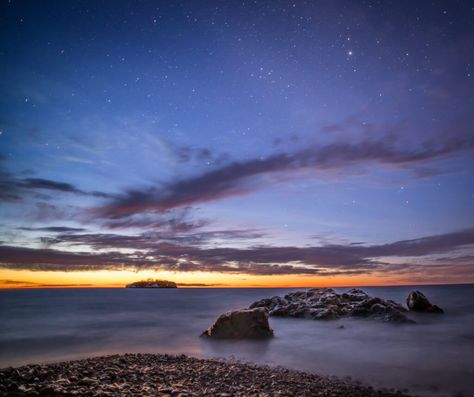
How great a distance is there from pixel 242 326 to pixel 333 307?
16.5 metres

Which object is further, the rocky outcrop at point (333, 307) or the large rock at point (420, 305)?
the large rock at point (420, 305)

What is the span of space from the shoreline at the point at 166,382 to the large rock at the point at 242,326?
27.0 feet

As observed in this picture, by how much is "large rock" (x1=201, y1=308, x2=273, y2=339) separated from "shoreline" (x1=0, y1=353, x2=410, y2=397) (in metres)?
8.22

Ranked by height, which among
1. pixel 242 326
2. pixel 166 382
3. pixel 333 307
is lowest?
pixel 333 307

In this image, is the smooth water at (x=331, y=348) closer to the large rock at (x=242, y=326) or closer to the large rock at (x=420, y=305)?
the large rock at (x=242, y=326)

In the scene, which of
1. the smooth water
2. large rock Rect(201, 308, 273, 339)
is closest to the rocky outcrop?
the smooth water

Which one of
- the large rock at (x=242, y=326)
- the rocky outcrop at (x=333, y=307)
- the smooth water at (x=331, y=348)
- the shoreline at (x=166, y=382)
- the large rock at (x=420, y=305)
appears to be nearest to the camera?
the shoreline at (x=166, y=382)

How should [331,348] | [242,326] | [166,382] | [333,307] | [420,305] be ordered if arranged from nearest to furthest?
[166,382]
[331,348]
[242,326]
[333,307]
[420,305]

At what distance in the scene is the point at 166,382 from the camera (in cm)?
1077

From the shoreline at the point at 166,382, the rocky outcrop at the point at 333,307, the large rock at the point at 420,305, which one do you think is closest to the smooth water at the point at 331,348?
the rocky outcrop at the point at 333,307

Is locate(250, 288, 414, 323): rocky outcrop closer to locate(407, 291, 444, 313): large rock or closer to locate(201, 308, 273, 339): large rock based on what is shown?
locate(407, 291, 444, 313): large rock

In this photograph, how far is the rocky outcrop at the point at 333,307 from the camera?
3303cm

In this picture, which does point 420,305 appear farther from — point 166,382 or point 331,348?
point 166,382

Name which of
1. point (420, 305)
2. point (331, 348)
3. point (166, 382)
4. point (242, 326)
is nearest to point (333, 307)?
point (420, 305)
